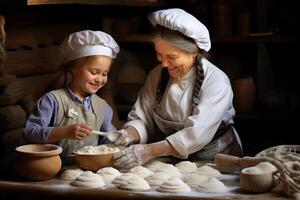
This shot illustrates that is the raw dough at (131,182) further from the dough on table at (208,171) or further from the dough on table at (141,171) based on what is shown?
the dough on table at (208,171)

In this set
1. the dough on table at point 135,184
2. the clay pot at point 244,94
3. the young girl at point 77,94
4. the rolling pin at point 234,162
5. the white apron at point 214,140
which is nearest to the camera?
the dough on table at point 135,184

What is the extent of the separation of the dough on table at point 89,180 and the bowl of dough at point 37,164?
12 cm

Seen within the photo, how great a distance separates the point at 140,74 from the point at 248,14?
0.93 m

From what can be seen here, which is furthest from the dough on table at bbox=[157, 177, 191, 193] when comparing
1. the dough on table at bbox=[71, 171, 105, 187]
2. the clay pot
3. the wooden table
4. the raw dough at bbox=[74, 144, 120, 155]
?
the clay pot

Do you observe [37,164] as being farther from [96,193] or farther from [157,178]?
[157,178]

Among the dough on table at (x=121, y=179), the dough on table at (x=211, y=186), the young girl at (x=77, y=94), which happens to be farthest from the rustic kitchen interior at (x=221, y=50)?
the dough on table at (x=211, y=186)

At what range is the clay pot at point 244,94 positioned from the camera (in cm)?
495

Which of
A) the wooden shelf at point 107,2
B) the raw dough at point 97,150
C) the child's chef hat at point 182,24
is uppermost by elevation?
the wooden shelf at point 107,2

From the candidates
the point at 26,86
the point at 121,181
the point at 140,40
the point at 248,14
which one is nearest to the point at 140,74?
the point at 140,40

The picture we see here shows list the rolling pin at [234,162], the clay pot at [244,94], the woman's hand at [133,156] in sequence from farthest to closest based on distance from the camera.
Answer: the clay pot at [244,94], the woman's hand at [133,156], the rolling pin at [234,162]

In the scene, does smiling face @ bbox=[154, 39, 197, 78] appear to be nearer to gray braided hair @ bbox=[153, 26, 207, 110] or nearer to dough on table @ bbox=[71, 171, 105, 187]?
gray braided hair @ bbox=[153, 26, 207, 110]

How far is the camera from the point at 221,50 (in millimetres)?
5496

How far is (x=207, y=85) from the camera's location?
3.46 metres

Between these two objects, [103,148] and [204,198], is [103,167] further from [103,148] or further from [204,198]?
[204,198]
